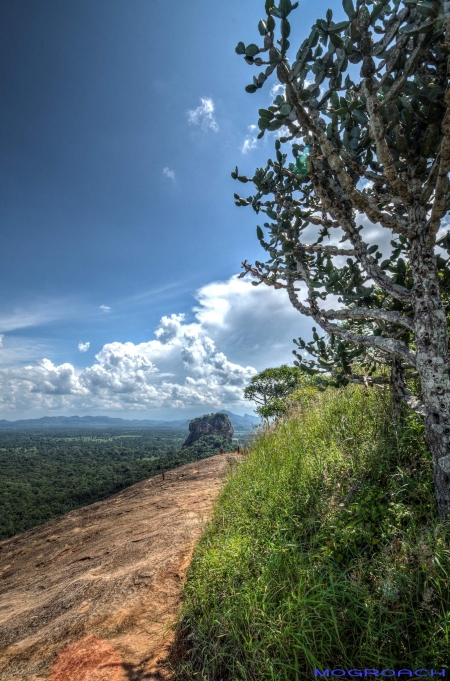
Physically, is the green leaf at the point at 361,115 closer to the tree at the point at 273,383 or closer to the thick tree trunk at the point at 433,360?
the thick tree trunk at the point at 433,360

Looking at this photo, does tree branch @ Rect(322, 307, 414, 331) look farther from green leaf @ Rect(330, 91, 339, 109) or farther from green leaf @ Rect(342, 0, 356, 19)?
green leaf @ Rect(342, 0, 356, 19)

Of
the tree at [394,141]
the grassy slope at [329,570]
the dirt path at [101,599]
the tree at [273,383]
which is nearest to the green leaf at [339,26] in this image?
the tree at [394,141]

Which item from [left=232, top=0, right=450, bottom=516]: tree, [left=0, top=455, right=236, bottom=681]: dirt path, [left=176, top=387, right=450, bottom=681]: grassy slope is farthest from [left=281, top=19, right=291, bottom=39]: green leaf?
[left=0, top=455, right=236, bottom=681]: dirt path

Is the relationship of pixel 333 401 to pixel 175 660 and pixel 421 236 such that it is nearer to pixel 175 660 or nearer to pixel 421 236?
pixel 421 236

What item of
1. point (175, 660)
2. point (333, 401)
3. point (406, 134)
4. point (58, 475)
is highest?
point (406, 134)

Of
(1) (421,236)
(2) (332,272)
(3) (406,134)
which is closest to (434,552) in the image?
(1) (421,236)

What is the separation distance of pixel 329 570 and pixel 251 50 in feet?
15.1

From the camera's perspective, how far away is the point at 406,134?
3.02m

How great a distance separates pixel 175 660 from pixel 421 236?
4779mm

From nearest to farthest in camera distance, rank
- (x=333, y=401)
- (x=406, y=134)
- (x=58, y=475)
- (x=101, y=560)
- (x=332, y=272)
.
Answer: (x=406, y=134)
(x=332, y=272)
(x=101, y=560)
(x=333, y=401)
(x=58, y=475)

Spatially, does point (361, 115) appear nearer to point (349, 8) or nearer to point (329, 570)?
point (349, 8)

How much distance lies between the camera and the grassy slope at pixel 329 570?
2162mm

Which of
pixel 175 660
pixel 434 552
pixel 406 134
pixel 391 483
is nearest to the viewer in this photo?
pixel 434 552

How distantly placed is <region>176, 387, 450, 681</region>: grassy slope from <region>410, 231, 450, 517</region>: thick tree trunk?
450mm
